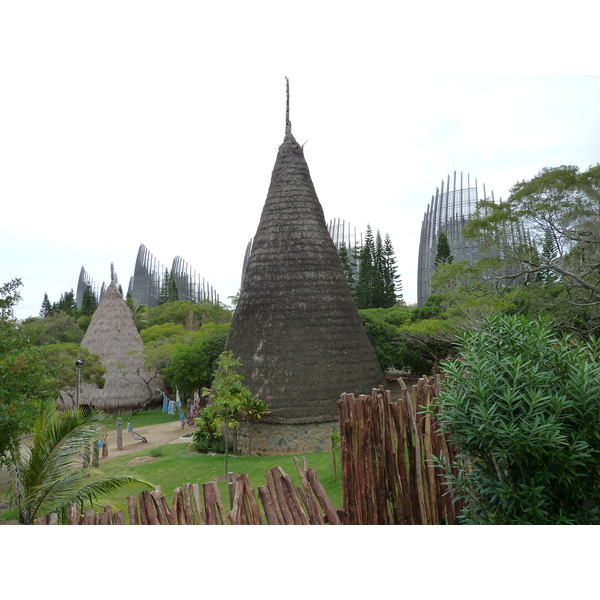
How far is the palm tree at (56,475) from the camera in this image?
4.17m

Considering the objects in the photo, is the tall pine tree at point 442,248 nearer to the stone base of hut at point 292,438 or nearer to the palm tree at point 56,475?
the stone base of hut at point 292,438

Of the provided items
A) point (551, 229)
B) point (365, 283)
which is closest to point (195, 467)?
point (551, 229)

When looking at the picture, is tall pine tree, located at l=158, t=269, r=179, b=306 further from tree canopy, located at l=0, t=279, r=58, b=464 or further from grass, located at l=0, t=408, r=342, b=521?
tree canopy, located at l=0, t=279, r=58, b=464

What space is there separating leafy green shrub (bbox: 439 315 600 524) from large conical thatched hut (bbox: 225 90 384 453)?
23.8 ft

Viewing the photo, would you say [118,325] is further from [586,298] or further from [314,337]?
[586,298]

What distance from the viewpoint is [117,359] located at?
60.8 ft

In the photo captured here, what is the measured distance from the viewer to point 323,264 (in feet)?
35.0

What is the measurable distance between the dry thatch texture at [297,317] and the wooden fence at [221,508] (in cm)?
663

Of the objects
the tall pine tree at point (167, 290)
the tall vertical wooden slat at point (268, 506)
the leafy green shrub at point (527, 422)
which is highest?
the tall pine tree at point (167, 290)

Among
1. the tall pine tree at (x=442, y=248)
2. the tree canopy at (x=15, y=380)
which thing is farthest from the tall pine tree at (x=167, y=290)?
the tree canopy at (x=15, y=380)

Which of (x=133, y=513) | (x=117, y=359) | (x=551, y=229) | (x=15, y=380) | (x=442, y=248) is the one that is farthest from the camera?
(x=442, y=248)

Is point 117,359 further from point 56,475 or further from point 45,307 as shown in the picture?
point 56,475

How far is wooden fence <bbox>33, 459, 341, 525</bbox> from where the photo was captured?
296 cm

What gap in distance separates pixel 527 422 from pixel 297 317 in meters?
7.96
